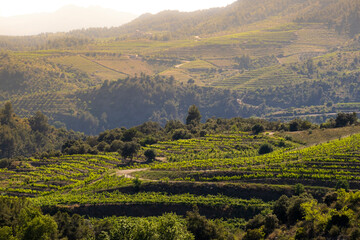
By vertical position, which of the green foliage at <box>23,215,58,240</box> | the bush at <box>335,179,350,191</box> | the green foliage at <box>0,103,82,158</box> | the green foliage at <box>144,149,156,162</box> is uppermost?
the green foliage at <box>23,215,58,240</box>

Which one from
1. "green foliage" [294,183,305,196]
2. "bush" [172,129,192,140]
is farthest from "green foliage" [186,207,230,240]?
"bush" [172,129,192,140]

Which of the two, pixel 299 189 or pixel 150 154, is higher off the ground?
pixel 299 189

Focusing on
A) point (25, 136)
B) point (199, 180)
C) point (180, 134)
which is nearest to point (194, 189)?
point (199, 180)

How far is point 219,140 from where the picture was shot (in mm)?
80688

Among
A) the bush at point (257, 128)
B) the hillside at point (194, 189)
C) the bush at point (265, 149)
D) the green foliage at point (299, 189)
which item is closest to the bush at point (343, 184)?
the hillside at point (194, 189)

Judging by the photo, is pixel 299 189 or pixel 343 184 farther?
pixel 299 189

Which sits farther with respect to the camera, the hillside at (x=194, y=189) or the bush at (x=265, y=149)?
the bush at (x=265, y=149)

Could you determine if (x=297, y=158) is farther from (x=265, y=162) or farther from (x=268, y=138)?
(x=268, y=138)

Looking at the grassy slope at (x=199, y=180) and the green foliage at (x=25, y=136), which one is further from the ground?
the grassy slope at (x=199, y=180)

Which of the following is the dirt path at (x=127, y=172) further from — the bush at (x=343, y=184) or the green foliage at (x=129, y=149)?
the bush at (x=343, y=184)

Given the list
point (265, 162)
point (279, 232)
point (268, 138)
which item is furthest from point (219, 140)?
point (279, 232)

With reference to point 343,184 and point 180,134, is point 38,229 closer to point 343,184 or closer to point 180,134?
point 343,184

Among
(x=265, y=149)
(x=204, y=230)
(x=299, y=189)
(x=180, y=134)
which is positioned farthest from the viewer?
(x=180, y=134)

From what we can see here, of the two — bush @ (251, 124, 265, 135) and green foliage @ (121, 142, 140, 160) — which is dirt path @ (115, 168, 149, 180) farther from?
bush @ (251, 124, 265, 135)
